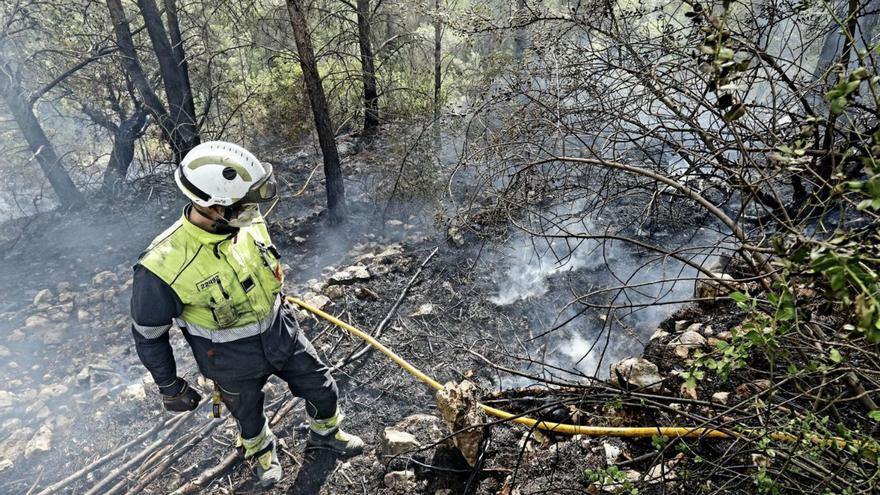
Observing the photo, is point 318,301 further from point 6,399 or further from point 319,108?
point 6,399

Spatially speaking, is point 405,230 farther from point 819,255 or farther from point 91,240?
point 819,255

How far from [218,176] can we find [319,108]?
379 cm

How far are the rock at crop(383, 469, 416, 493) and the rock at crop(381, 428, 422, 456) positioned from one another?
0.12 m

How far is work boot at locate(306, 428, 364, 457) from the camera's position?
3.34 meters

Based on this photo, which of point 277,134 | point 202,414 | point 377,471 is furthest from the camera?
point 277,134

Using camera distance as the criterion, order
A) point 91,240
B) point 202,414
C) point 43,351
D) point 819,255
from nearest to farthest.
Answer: point 819,255 → point 202,414 → point 43,351 → point 91,240

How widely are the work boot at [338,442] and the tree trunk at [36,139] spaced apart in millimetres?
7555

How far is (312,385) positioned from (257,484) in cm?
76

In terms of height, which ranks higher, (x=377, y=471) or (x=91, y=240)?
(x=91, y=240)

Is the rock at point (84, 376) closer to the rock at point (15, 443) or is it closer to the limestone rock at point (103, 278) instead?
the rock at point (15, 443)

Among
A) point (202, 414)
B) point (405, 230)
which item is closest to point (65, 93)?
point (405, 230)

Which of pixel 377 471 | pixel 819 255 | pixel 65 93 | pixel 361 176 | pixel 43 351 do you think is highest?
pixel 65 93

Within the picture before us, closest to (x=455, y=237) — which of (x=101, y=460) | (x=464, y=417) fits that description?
(x=464, y=417)

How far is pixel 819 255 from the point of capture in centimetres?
87
